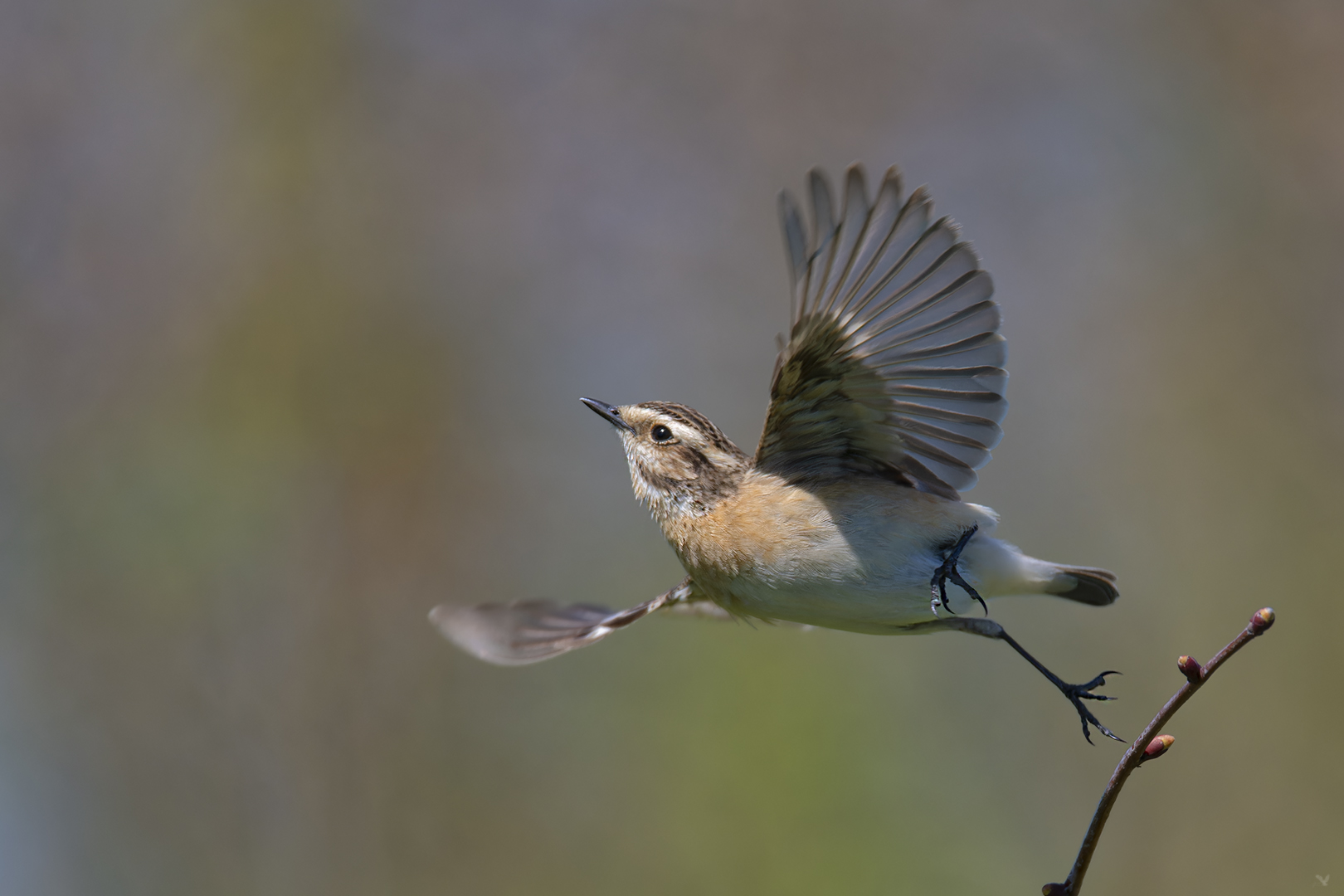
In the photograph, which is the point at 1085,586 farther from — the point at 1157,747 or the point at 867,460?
the point at 1157,747

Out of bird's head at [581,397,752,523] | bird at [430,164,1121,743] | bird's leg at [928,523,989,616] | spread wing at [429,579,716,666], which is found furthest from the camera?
spread wing at [429,579,716,666]

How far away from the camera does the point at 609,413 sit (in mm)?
4586

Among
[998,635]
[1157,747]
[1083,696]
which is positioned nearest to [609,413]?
[998,635]

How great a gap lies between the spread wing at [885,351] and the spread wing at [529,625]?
1.03 meters

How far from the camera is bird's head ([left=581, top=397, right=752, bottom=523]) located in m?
4.16

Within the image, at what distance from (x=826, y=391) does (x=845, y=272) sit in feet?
1.70

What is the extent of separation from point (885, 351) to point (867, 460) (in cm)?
60

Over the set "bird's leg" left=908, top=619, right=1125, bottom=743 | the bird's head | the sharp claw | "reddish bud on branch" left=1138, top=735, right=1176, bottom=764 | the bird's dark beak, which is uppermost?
the bird's dark beak

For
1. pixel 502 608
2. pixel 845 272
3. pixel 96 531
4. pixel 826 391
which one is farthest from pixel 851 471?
pixel 96 531

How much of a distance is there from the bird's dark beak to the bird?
130 millimetres

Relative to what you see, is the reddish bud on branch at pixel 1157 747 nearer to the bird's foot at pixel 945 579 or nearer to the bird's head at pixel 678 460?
the bird's foot at pixel 945 579

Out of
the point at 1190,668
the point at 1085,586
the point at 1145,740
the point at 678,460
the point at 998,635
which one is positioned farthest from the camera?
the point at 1085,586

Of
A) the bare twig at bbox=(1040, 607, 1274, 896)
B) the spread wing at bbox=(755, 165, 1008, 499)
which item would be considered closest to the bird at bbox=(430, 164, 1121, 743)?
the spread wing at bbox=(755, 165, 1008, 499)

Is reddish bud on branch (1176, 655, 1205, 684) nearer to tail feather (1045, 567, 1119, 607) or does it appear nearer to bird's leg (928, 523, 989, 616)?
bird's leg (928, 523, 989, 616)
